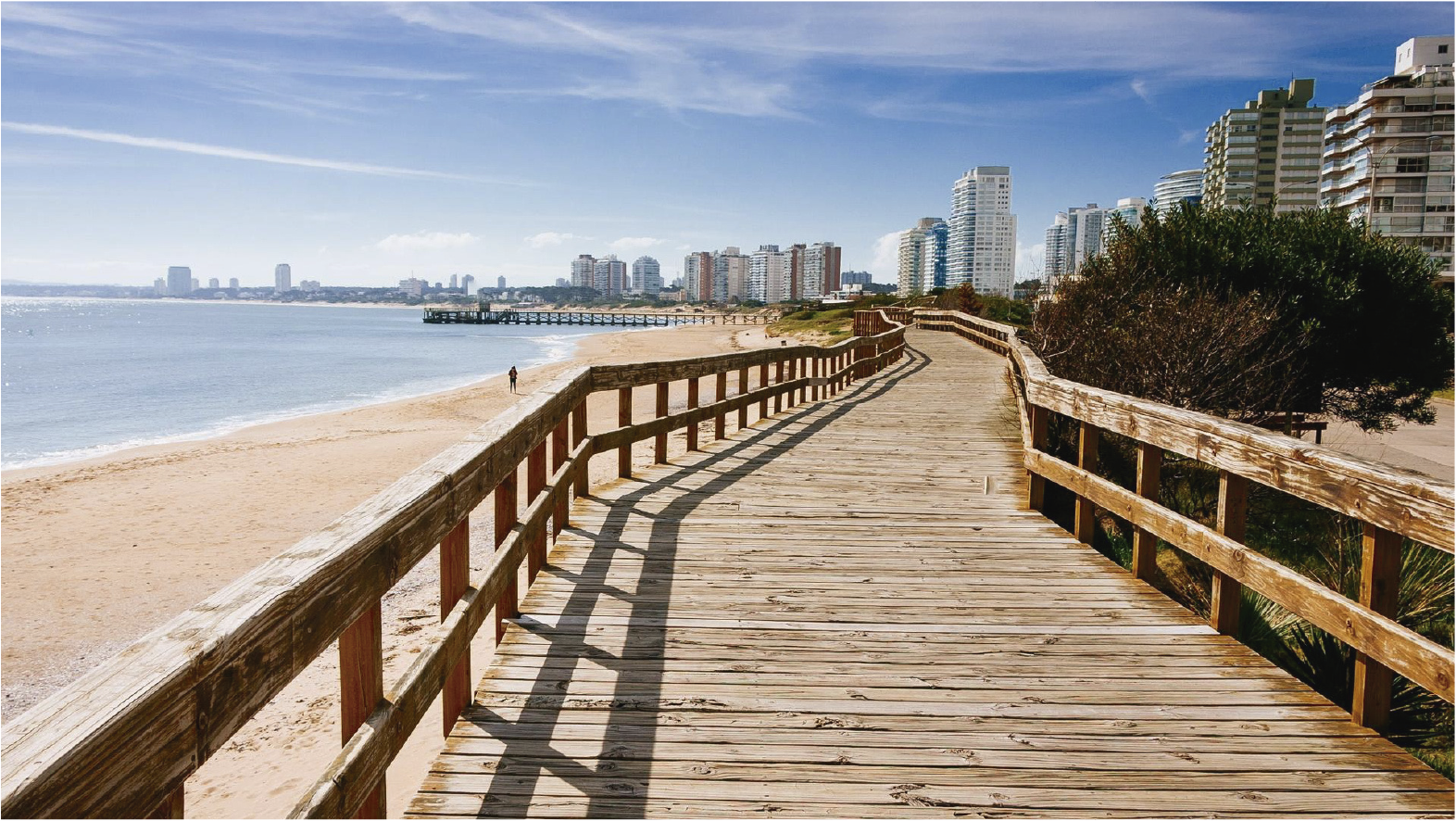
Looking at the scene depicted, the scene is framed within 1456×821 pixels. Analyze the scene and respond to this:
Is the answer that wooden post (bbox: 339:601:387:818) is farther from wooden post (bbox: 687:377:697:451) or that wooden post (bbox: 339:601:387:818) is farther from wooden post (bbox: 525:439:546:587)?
wooden post (bbox: 687:377:697:451)

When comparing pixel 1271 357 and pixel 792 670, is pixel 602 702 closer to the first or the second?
pixel 792 670

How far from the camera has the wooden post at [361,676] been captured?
87.2 inches

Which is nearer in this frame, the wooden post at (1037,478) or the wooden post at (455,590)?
the wooden post at (455,590)

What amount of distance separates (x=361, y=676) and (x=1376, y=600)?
10.8 feet

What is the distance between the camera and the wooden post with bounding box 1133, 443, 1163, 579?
5.04 metres

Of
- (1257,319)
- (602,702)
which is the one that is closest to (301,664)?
(602,702)

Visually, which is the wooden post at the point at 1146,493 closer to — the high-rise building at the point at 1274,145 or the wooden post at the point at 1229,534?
the wooden post at the point at 1229,534

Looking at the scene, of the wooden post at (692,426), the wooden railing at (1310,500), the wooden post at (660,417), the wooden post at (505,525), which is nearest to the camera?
the wooden railing at (1310,500)

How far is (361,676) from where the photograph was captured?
2.26 m

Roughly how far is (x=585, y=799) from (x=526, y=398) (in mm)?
2659

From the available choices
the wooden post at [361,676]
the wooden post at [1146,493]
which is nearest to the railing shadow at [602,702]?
the wooden post at [361,676]

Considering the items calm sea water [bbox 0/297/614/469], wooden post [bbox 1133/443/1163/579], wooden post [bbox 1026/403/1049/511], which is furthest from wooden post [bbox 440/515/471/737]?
calm sea water [bbox 0/297/614/469]

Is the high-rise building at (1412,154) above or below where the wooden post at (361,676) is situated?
above

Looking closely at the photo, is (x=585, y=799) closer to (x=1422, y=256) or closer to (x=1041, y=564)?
(x=1041, y=564)
